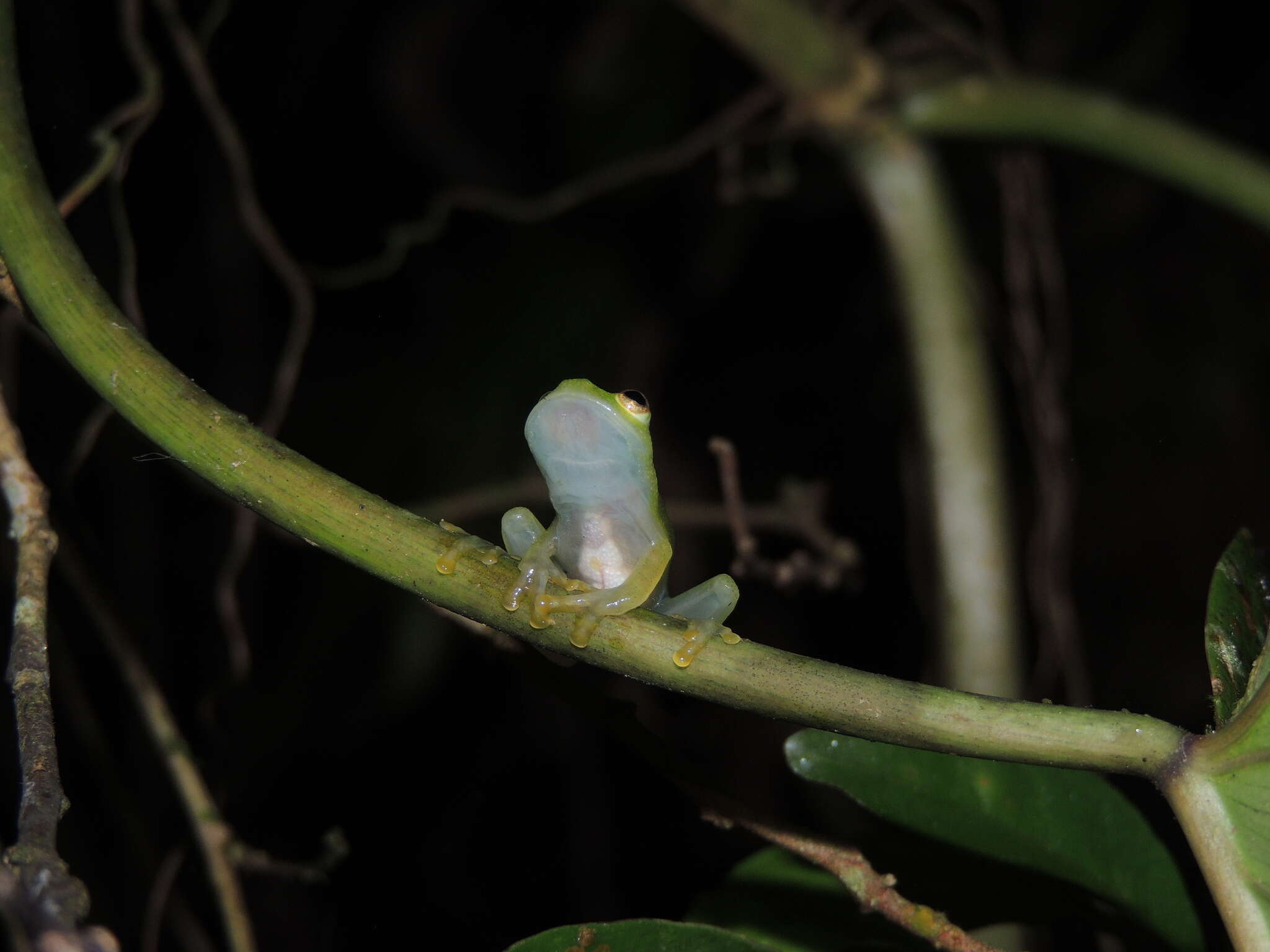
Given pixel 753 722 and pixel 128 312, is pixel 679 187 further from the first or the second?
pixel 128 312

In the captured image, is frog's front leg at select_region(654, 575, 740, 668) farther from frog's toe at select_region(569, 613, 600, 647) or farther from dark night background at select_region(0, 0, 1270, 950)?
dark night background at select_region(0, 0, 1270, 950)

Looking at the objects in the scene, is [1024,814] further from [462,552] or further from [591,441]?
[462,552]

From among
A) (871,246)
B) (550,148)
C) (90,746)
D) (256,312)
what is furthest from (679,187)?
(90,746)

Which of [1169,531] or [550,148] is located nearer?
[550,148]

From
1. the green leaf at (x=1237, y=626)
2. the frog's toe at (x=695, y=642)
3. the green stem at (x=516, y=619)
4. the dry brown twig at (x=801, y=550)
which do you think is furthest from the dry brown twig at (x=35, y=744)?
the dry brown twig at (x=801, y=550)

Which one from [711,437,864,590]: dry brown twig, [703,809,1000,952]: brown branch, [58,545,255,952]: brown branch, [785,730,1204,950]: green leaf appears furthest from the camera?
[711,437,864,590]: dry brown twig

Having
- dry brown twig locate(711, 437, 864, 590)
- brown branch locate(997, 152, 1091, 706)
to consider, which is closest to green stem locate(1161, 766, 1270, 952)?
dry brown twig locate(711, 437, 864, 590)

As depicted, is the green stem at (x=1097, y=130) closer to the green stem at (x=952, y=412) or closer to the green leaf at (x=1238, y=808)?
the green stem at (x=952, y=412)
